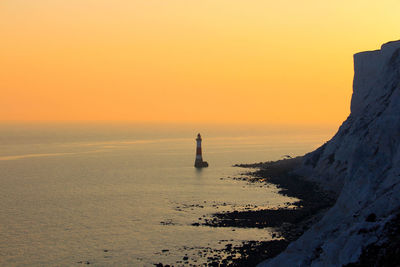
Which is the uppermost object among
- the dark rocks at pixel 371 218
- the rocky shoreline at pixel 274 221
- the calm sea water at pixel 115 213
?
the dark rocks at pixel 371 218

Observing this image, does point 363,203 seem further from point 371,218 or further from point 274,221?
point 274,221

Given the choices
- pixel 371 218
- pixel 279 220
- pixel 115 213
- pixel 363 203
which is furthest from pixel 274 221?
pixel 371 218

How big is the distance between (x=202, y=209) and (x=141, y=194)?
20.9 metres

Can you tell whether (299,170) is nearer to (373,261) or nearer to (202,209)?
(202,209)

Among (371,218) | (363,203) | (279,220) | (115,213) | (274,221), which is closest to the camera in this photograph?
(371,218)

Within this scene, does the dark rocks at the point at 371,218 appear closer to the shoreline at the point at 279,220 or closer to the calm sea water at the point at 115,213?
the shoreline at the point at 279,220

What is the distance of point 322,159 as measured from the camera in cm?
8562

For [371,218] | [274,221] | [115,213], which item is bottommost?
[115,213]

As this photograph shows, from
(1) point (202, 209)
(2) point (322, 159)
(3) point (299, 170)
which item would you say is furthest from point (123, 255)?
(3) point (299, 170)

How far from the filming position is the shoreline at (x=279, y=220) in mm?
40234

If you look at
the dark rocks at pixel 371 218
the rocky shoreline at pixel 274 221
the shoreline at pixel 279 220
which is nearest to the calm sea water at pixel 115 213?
the rocky shoreline at pixel 274 221

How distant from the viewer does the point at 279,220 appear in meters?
54.7

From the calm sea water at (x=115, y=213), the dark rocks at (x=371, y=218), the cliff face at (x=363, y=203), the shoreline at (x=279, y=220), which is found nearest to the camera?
the cliff face at (x=363, y=203)

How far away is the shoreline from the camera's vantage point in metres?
40.2
